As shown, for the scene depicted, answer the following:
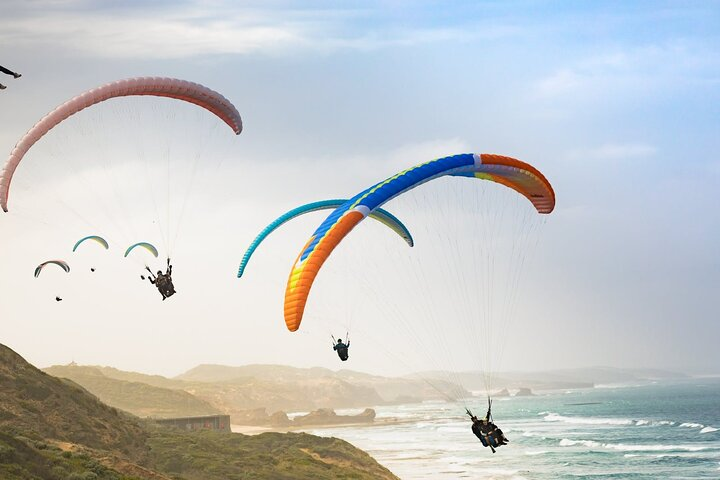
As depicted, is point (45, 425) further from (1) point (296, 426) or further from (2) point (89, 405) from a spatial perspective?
(1) point (296, 426)

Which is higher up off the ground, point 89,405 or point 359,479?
point 89,405

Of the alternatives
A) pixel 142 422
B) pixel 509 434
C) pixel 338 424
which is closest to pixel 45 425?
pixel 142 422

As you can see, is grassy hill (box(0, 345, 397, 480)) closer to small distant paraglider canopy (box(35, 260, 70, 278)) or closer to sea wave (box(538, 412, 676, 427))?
small distant paraglider canopy (box(35, 260, 70, 278))

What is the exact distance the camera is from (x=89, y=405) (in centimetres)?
3456

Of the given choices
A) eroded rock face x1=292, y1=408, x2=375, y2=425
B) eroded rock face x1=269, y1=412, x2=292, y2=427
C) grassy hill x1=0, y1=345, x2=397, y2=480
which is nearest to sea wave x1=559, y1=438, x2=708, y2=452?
grassy hill x1=0, y1=345, x2=397, y2=480

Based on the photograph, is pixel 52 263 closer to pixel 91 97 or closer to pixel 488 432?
pixel 91 97

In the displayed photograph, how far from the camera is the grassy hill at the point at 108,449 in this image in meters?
23.8

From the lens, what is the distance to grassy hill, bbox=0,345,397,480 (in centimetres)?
2384

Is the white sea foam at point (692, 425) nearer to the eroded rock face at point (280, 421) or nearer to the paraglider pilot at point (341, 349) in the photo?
the eroded rock face at point (280, 421)

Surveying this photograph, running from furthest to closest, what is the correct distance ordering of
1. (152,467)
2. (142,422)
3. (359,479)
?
(142,422) → (359,479) → (152,467)

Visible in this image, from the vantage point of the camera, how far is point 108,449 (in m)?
31.5

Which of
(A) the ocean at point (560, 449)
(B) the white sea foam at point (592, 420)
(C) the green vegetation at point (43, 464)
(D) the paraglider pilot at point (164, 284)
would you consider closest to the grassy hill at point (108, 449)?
(C) the green vegetation at point (43, 464)

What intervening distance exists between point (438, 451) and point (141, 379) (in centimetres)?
11826

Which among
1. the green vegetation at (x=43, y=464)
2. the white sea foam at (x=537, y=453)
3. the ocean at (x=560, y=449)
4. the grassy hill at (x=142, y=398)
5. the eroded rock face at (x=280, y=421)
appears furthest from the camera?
the eroded rock face at (x=280, y=421)
